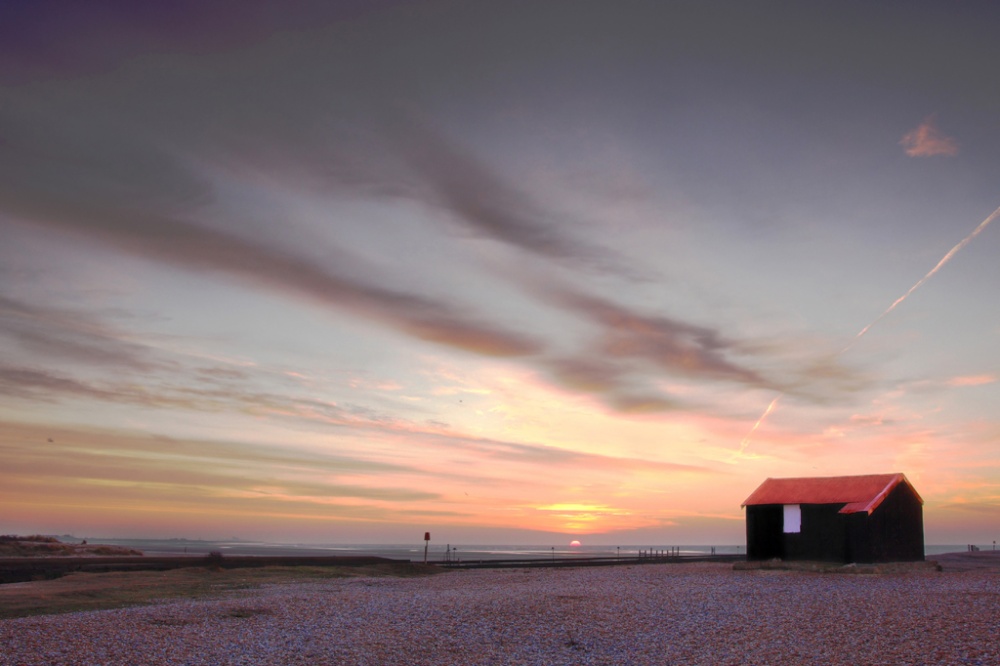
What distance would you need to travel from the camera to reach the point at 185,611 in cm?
2755

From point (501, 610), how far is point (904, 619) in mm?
13696

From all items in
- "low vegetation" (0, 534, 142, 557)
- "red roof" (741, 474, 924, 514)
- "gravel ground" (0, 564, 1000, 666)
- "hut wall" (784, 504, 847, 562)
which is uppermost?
"red roof" (741, 474, 924, 514)

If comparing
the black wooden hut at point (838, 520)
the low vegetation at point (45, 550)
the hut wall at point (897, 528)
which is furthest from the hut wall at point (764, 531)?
the low vegetation at point (45, 550)

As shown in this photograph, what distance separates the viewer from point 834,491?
46250 millimetres

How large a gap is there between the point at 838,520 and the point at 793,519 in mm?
2879

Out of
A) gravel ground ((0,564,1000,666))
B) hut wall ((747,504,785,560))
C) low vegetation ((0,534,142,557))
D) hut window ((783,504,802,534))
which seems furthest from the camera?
low vegetation ((0,534,142,557))

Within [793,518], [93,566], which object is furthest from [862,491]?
[93,566]

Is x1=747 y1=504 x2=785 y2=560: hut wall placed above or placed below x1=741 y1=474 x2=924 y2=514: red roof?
below

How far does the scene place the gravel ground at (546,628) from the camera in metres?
20.2

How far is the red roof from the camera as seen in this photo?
44.2m

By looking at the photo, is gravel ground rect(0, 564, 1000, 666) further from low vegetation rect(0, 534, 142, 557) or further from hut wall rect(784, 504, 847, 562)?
low vegetation rect(0, 534, 142, 557)

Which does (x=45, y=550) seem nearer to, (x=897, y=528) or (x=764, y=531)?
(x=764, y=531)

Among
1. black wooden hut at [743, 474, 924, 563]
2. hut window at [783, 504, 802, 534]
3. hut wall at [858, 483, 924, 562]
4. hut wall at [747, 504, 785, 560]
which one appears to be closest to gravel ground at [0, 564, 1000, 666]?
black wooden hut at [743, 474, 924, 563]

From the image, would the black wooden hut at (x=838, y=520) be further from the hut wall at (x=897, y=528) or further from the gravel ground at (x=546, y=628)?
the gravel ground at (x=546, y=628)
